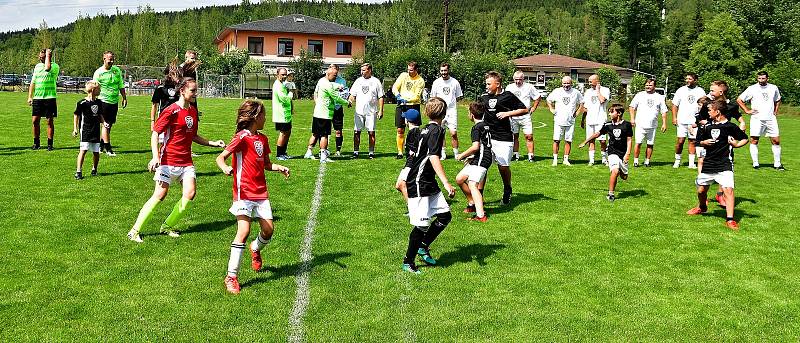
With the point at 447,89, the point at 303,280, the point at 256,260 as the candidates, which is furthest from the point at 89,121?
the point at 447,89

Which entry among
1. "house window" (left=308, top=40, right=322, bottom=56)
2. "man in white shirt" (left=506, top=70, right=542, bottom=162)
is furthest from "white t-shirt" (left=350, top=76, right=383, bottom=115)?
"house window" (left=308, top=40, right=322, bottom=56)

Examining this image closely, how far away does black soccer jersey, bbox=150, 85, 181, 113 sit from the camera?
12.5 meters


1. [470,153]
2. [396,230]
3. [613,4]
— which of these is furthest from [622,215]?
[613,4]

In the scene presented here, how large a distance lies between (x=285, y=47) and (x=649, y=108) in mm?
58862

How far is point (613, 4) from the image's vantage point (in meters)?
82.8

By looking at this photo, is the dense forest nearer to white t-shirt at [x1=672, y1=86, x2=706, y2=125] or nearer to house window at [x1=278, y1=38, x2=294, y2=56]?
house window at [x1=278, y1=38, x2=294, y2=56]

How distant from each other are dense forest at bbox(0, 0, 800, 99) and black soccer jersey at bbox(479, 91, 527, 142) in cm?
4326

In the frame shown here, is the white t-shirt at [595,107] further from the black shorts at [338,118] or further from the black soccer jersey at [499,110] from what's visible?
the black shorts at [338,118]

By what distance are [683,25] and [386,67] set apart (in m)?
63.0

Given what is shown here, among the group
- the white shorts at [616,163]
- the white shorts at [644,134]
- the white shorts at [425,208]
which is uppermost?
the white shorts at [644,134]

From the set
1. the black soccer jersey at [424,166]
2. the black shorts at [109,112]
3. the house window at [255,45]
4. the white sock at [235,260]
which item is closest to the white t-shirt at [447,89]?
the black shorts at [109,112]

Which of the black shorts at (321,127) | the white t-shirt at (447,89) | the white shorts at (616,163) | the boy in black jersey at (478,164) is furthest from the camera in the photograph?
the white t-shirt at (447,89)

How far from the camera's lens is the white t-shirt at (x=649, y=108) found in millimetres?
15141

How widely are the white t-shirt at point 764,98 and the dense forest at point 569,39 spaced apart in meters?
38.2
